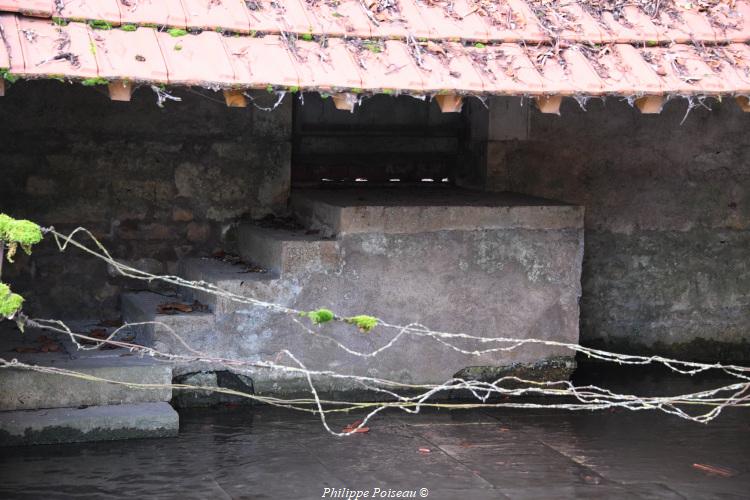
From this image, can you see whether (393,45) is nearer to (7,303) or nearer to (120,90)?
(120,90)

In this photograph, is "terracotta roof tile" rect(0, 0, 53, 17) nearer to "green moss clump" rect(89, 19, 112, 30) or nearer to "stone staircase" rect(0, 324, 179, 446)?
"green moss clump" rect(89, 19, 112, 30)

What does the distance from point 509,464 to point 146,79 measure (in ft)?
8.89

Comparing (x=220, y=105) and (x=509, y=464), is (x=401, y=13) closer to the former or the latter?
(x=220, y=105)

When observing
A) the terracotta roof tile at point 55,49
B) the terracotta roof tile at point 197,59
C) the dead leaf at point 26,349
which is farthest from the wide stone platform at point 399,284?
the terracotta roof tile at point 55,49

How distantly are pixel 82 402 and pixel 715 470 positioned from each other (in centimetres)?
346

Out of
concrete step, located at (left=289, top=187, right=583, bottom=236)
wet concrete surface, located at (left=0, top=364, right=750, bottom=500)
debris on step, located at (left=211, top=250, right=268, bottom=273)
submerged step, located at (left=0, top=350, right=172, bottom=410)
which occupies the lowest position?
wet concrete surface, located at (left=0, top=364, right=750, bottom=500)

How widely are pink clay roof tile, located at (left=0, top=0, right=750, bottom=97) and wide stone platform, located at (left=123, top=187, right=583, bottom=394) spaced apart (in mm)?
1336

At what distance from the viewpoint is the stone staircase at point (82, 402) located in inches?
205

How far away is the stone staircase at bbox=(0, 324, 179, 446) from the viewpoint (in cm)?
520

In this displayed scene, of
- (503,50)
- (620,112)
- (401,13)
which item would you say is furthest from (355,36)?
(620,112)

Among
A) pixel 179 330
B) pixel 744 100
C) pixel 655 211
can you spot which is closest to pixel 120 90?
pixel 179 330

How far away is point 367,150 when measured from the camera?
7508mm

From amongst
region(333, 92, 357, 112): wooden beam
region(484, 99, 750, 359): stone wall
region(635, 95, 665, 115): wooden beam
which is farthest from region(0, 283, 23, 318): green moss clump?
region(484, 99, 750, 359): stone wall

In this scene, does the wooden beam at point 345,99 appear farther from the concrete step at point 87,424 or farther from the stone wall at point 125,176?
the stone wall at point 125,176
